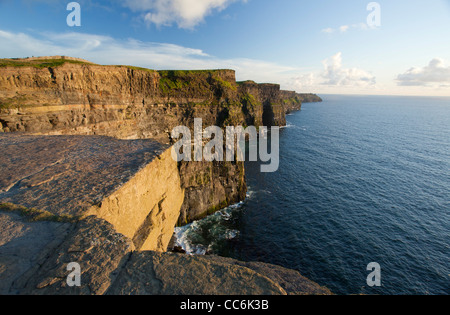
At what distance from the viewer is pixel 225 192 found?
3869 centimetres

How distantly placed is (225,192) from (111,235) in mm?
33538

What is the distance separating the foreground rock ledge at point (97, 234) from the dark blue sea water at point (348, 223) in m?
21.7

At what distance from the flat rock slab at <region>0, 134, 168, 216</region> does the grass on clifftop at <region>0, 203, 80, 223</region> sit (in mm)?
146

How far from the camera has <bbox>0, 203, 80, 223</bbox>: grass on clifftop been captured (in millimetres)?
6031

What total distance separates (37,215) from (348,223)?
1459 inches

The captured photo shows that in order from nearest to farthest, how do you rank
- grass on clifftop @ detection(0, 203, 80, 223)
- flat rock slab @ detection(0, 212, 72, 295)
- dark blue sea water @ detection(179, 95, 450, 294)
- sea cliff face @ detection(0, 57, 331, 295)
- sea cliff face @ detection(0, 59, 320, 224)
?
flat rock slab @ detection(0, 212, 72, 295) → sea cliff face @ detection(0, 57, 331, 295) → grass on clifftop @ detection(0, 203, 80, 223) → sea cliff face @ detection(0, 59, 320, 224) → dark blue sea water @ detection(179, 95, 450, 294)

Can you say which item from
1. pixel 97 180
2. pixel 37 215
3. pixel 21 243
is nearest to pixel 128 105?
pixel 97 180

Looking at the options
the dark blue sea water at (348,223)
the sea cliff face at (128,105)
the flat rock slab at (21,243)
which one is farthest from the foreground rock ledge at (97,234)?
the dark blue sea water at (348,223)

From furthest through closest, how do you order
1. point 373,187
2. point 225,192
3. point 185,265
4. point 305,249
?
point 373,187 → point 225,192 → point 305,249 → point 185,265

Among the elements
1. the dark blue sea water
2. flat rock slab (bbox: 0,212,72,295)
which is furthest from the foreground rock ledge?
the dark blue sea water

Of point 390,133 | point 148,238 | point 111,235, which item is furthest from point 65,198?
point 390,133

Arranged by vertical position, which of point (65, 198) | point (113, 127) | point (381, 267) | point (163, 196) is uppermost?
point (113, 127)

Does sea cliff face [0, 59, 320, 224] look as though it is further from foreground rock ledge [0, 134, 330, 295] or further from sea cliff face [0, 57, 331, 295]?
foreground rock ledge [0, 134, 330, 295]

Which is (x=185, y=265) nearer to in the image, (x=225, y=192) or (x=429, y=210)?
(x=225, y=192)
